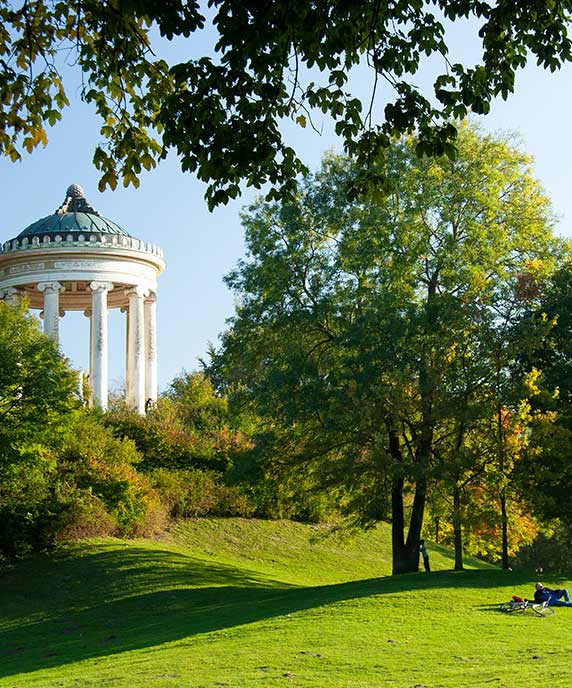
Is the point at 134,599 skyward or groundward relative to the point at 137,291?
groundward

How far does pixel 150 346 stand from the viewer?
53.2 m

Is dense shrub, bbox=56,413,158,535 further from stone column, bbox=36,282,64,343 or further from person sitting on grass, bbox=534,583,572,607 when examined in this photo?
person sitting on grass, bbox=534,583,572,607

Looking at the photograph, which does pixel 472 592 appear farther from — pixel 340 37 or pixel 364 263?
pixel 340 37

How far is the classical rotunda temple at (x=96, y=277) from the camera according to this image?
4884 centimetres

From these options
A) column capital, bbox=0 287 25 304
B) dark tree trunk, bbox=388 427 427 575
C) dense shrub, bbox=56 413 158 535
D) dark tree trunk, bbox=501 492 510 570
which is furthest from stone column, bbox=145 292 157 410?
dark tree trunk, bbox=501 492 510 570

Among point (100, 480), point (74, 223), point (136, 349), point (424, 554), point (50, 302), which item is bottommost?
point (424, 554)

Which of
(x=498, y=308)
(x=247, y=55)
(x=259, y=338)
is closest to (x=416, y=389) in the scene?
(x=498, y=308)

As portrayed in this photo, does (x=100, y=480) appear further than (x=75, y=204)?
No

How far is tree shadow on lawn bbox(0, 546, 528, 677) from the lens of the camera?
20.9 m

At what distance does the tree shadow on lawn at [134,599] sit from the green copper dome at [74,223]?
21.7m

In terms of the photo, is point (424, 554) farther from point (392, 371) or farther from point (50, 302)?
point (50, 302)

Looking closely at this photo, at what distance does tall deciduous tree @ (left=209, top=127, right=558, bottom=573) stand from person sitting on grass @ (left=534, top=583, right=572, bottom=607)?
17.5 ft

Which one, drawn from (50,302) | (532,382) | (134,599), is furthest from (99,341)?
(532,382)

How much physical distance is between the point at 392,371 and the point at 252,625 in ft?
32.5
